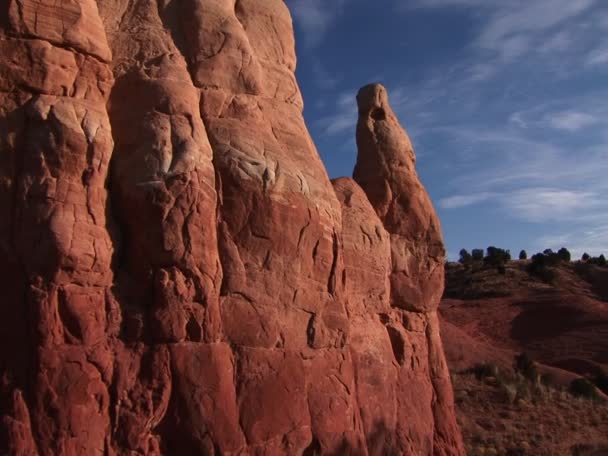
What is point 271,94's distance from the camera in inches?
493

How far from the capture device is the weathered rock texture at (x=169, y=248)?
8.98 m

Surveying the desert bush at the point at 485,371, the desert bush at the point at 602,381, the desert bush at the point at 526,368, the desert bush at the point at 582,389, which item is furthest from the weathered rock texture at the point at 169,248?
the desert bush at the point at 602,381

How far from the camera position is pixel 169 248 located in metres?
9.72

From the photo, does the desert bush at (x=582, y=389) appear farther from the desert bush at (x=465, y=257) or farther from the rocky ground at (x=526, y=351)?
the desert bush at (x=465, y=257)

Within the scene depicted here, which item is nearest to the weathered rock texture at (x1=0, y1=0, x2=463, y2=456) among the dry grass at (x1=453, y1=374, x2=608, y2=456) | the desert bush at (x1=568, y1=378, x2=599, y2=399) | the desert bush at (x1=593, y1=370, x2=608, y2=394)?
the dry grass at (x1=453, y1=374, x2=608, y2=456)

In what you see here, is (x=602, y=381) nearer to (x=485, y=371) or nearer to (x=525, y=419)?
(x=485, y=371)

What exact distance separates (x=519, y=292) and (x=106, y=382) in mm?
46190

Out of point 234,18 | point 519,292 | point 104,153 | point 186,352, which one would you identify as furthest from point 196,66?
point 519,292

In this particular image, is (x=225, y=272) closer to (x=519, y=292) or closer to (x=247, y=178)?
(x=247, y=178)

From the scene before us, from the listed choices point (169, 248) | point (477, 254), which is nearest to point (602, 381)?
point (169, 248)

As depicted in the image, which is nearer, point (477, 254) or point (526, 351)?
point (526, 351)

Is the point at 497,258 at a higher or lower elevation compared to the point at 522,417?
higher

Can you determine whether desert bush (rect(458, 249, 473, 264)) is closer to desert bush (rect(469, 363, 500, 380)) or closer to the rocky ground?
the rocky ground

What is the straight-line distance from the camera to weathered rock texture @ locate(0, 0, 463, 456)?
29.5ft
